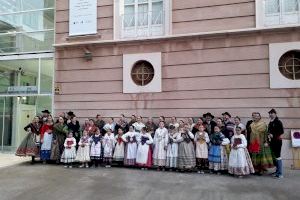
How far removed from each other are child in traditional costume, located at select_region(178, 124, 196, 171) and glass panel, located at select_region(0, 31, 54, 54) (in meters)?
7.35

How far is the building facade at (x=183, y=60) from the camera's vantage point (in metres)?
10.8

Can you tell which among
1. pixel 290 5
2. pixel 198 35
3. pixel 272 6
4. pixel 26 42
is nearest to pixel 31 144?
pixel 26 42

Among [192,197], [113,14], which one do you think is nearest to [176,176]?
[192,197]

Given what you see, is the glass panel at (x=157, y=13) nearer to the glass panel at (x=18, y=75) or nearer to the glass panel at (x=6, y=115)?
the glass panel at (x=18, y=75)

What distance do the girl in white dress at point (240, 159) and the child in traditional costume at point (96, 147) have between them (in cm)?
411

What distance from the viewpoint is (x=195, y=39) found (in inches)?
460

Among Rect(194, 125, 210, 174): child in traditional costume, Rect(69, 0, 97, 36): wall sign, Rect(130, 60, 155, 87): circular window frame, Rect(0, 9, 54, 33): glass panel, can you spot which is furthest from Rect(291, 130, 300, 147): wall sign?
Rect(0, 9, 54, 33): glass panel

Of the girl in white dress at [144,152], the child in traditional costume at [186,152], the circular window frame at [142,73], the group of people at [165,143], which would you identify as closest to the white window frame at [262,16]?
the group of people at [165,143]

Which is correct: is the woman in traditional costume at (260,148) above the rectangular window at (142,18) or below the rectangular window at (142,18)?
below

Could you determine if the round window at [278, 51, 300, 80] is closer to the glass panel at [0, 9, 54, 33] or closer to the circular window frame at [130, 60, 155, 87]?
the circular window frame at [130, 60, 155, 87]

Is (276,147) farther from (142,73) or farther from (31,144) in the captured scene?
→ (31,144)

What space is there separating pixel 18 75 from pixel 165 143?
8214 millimetres

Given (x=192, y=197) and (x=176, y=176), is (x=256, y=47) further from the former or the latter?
(x=192, y=197)

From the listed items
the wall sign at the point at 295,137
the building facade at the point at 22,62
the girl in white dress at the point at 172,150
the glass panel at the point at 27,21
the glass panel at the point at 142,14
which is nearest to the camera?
the girl in white dress at the point at 172,150
